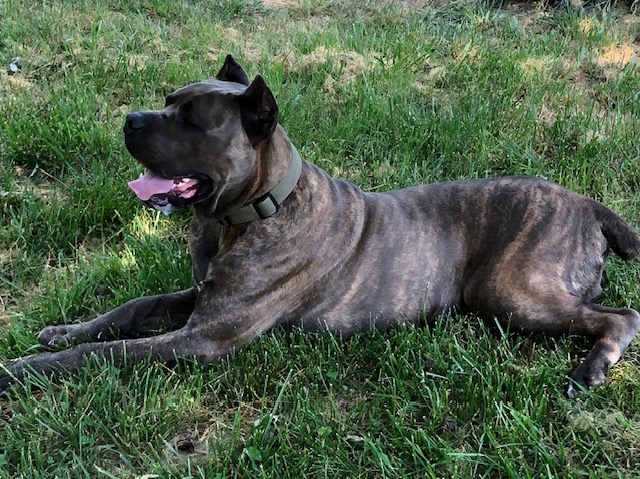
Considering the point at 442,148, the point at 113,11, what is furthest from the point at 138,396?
the point at 113,11

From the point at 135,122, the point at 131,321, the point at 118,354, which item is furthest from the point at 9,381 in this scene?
the point at 135,122

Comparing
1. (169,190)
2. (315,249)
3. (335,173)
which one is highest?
(169,190)

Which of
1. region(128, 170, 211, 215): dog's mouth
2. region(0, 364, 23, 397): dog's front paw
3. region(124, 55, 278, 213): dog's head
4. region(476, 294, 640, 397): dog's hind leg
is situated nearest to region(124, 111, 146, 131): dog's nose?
region(124, 55, 278, 213): dog's head

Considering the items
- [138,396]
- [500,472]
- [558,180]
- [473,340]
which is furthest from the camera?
[558,180]

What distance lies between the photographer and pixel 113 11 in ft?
22.6

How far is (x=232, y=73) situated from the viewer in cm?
376

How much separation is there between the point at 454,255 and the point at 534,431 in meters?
1.12

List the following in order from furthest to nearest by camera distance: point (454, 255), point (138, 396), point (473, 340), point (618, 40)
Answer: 1. point (618, 40)
2. point (454, 255)
3. point (473, 340)
4. point (138, 396)

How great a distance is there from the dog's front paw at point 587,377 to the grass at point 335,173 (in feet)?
0.15

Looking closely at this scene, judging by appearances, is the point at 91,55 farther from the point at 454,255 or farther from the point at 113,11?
the point at 454,255

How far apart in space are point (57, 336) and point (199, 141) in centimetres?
119

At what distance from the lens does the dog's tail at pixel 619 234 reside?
370cm

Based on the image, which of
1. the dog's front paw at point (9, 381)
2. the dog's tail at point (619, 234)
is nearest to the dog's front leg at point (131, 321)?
the dog's front paw at point (9, 381)

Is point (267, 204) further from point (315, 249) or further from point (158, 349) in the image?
point (158, 349)
